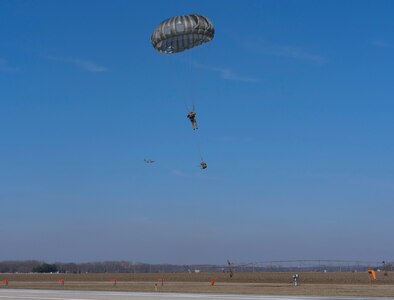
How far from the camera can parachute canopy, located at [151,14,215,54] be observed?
1617 inches

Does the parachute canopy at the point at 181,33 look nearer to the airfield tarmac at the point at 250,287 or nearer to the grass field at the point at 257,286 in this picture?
the airfield tarmac at the point at 250,287

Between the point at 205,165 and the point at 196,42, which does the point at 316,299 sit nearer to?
the point at 205,165

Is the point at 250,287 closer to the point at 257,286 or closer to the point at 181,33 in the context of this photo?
the point at 257,286

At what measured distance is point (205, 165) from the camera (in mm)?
41219

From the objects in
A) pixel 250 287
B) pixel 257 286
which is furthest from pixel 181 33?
pixel 257 286

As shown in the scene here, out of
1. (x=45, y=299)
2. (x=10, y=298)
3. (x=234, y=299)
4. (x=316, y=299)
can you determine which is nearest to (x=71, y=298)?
(x=45, y=299)

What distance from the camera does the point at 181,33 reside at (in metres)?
41.2

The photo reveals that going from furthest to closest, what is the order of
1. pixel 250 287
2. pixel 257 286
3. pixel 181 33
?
pixel 257 286, pixel 250 287, pixel 181 33

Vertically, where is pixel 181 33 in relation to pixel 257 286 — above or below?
above

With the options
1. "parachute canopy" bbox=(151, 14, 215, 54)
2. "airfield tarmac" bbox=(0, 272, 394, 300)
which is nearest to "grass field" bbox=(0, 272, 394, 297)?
"airfield tarmac" bbox=(0, 272, 394, 300)

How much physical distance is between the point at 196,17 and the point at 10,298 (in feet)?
76.8

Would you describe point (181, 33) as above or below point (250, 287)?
above

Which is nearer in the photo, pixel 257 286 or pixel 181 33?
pixel 181 33

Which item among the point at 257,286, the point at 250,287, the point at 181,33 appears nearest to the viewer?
the point at 181,33
